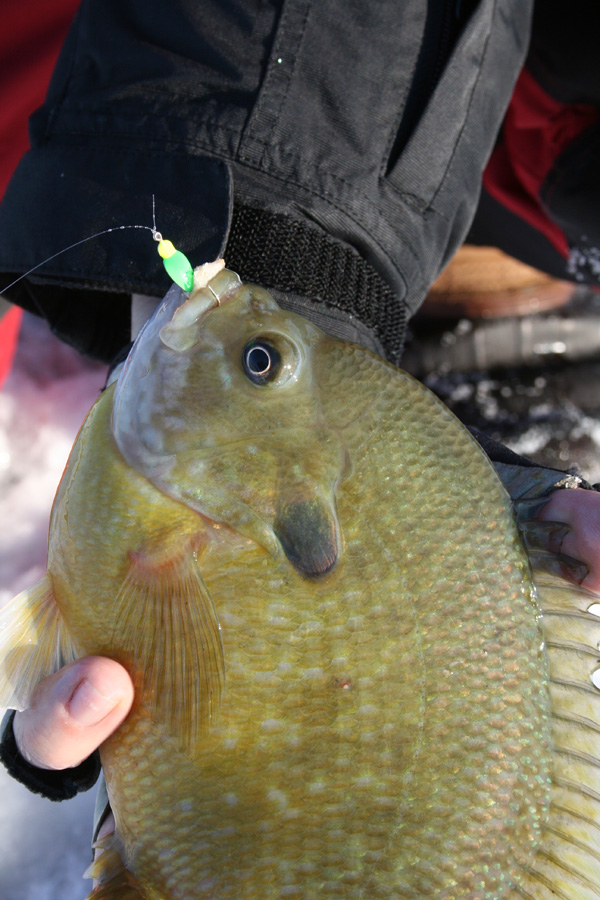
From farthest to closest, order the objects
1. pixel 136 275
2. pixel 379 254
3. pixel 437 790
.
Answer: pixel 379 254 → pixel 136 275 → pixel 437 790

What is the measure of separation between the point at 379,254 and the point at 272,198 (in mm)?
307

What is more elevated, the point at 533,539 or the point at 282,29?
the point at 282,29

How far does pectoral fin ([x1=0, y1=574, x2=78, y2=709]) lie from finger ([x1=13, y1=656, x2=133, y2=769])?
3 centimetres

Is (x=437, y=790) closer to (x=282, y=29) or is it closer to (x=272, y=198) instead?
(x=272, y=198)

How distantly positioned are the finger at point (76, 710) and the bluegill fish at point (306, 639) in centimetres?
4

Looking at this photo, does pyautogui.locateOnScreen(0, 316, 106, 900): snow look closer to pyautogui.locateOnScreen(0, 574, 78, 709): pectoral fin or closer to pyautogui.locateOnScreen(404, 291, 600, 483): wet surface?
pyautogui.locateOnScreen(0, 574, 78, 709): pectoral fin

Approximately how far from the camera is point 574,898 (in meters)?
1.07

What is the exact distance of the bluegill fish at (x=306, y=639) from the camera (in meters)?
1.06

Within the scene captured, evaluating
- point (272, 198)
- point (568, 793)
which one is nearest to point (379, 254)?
point (272, 198)

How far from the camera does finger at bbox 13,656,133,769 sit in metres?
1.08

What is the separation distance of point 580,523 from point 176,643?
0.78 metres

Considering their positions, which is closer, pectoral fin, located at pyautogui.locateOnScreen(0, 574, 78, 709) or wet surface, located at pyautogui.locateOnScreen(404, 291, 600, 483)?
pectoral fin, located at pyautogui.locateOnScreen(0, 574, 78, 709)

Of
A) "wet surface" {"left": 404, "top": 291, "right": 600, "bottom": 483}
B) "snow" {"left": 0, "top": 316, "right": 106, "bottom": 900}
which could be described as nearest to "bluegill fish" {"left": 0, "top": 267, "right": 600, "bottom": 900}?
"snow" {"left": 0, "top": 316, "right": 106, "bottom": 900}

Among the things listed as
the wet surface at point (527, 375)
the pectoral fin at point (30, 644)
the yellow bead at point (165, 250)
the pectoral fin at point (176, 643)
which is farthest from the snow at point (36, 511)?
the wet surface at point (527, 375)
